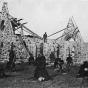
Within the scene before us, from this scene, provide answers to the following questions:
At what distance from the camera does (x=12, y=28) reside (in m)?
21.4

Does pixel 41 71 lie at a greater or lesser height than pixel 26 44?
lesser

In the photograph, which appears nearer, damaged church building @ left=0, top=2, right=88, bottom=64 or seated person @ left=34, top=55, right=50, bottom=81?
seated person @ left=34, top=55, right=50, bottom=81

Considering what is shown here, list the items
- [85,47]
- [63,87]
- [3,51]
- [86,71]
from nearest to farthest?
[63,87]
[86,71]
[3,51]
[85,47]

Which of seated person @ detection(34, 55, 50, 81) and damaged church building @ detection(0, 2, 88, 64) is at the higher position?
damaged church building @ detection(0, 2, 88, 64)

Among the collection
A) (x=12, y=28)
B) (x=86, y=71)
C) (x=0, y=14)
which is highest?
(x=0, y=14)

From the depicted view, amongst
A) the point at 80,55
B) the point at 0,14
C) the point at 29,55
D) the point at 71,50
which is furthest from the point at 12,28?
the point at 80,55

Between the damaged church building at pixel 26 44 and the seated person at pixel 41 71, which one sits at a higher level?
the damaged church building at pixel 26 44

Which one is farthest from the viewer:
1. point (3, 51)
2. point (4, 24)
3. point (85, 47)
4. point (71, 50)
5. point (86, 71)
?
point (85, 47)

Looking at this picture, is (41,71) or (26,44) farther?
(26,44)

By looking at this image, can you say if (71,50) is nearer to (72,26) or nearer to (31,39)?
(72,26)

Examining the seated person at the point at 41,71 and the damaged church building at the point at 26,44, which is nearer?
the seated person at the point at 41,71

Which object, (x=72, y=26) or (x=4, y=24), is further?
(x=72, y=26)

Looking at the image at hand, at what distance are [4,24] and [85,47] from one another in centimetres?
1426

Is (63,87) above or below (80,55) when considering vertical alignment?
below
